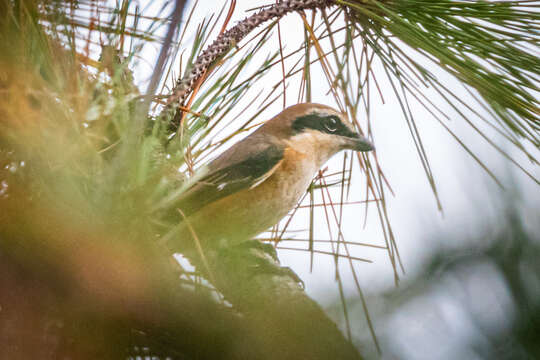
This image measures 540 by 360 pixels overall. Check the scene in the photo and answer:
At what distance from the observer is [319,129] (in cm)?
159

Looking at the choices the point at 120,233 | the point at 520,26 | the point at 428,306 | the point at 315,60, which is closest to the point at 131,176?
the point at 120,233

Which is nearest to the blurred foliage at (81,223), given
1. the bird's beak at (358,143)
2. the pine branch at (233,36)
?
Answer: the pine branch at (233,36)

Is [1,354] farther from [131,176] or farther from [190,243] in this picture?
[190,243]

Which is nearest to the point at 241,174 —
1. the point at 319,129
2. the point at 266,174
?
the point at 266,174

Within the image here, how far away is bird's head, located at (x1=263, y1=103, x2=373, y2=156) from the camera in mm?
1532

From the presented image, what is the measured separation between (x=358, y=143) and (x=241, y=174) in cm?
36

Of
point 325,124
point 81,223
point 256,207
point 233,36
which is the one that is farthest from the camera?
point 325,124

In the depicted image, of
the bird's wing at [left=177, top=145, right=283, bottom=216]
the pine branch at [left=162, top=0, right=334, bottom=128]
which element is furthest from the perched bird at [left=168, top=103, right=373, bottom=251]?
the pine branch at [left=162, top=0, right=334, bottom=128]

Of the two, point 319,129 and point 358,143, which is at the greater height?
point 319,129

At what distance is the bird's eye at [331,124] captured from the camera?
5.15 feet

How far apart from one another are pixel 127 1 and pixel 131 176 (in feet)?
1.57

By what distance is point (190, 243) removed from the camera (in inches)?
43.1

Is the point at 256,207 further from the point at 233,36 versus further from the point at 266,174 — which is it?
the point at 233,36

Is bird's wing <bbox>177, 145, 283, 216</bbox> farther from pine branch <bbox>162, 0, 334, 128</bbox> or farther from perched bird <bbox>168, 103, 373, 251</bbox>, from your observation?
pine branch <bbox>162, 0, 334, 128</bbox>
